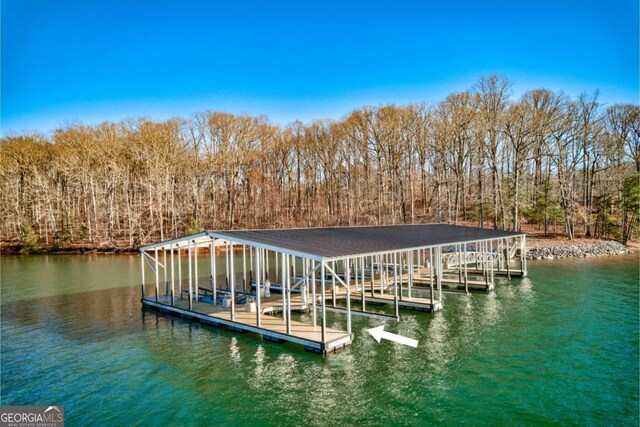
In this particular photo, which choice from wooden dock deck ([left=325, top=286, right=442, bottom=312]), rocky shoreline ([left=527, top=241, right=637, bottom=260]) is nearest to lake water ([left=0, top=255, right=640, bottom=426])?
wooden dock deck ([left=325, top=286, right=442, bottom=312])

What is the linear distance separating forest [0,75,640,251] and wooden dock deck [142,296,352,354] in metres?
23.7

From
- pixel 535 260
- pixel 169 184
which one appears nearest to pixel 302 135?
pixel 169 184

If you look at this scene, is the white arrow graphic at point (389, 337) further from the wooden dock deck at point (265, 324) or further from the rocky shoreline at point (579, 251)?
the rocky shoreline at point (579, 251)

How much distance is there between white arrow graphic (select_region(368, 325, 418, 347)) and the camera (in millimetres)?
12934

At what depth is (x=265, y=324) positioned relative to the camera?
541 inches

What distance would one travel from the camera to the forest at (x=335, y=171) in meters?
38.1

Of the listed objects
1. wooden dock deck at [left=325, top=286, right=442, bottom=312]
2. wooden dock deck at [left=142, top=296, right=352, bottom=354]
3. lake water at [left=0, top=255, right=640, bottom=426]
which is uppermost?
wooden dock deck at [left=142, top=296, right=352, bottom=354]

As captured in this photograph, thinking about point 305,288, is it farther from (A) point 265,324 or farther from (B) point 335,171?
(B) point 335,171

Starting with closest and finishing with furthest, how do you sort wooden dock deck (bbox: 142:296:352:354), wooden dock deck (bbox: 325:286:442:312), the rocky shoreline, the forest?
1. wooden dock deck (bbox: 142:296:352:354)
2. wooden dock deck (bbox: 325:286:442:312)
3. the rocky shoreline
4. the forest

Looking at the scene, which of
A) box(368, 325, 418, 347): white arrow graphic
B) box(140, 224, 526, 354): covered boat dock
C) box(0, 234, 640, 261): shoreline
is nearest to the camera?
box(140, 224, 526, 354): covered boat dock

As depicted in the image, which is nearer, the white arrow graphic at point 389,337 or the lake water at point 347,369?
the lake water at point 347,369

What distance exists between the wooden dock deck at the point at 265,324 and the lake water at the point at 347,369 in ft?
1.20

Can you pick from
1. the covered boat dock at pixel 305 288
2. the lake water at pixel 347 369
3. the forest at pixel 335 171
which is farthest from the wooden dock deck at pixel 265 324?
the forest at pixel 335 171

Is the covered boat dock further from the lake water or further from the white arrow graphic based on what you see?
the white arrow graphic
